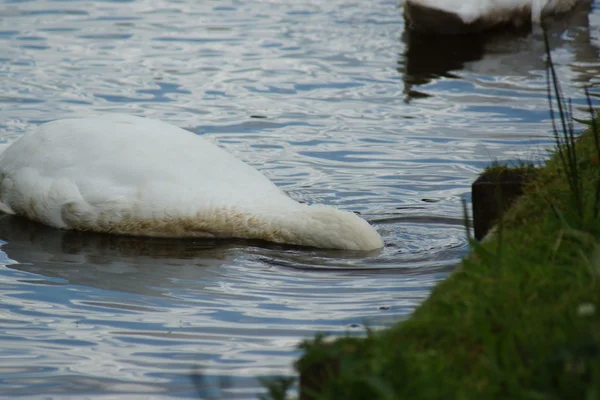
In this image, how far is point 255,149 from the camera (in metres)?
9.45

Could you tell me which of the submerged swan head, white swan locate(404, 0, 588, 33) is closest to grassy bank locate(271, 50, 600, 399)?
the submerged swan head

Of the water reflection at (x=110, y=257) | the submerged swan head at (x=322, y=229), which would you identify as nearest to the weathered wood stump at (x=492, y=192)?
the submerged swan head at (x=322, y=229)

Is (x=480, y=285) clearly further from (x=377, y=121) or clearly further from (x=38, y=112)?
(x=38, y=112)

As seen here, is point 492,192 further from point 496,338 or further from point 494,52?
point 494,52

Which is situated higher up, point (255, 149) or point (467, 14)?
point (467, 14)

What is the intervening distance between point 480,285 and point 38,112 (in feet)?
24.7

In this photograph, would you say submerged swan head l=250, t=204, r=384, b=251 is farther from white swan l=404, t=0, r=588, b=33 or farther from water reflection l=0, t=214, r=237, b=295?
white swan l=404, t=0, r=588, b=33

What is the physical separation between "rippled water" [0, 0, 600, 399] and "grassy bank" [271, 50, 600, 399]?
0.39 m

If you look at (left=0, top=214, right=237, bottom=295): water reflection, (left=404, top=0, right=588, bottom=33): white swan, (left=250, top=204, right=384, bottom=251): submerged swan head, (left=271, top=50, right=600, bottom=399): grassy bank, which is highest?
(left=271, top=50, right=600, bottom=399): grassy bank

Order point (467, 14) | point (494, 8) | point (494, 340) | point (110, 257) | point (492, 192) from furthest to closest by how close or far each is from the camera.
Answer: point (494, 8)
point (467, 14)
point (110, 257)
point (492, 192)
point (494, 340)

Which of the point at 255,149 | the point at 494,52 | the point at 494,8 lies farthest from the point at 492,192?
the point at 494,8

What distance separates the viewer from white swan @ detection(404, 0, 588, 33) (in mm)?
14133

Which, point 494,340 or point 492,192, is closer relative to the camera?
point 494,340

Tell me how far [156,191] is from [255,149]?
227cm
